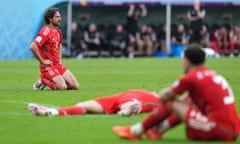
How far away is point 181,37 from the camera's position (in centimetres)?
3944

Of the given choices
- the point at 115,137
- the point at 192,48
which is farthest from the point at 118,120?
the point at 192,48

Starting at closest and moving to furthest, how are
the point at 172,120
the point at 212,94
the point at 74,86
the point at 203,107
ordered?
the point at 212,94, the point at 203,107, the point at 172,120, the point at 74,86

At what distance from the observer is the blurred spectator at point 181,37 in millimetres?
39344

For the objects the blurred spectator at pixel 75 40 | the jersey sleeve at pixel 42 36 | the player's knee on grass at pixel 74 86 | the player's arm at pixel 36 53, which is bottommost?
the blurred spectator at pixel 75 40

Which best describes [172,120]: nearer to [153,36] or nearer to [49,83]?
[49,83]

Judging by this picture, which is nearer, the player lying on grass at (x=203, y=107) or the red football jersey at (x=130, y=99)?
the player lying on grass at (x=203, y=107)

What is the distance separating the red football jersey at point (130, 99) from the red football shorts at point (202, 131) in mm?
2572

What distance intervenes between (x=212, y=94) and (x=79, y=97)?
715cm

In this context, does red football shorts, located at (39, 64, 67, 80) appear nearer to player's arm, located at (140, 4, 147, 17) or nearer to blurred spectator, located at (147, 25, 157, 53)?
player's arm, located at (140, 4, 147, 17)

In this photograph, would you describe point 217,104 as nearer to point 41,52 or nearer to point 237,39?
point 41,52

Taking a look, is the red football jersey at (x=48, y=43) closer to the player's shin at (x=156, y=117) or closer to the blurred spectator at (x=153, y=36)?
the player's shin at (x=156, y=117)

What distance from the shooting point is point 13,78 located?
77.0ft

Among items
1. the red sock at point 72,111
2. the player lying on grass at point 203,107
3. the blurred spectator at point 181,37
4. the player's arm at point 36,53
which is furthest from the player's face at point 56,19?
the blurred spectator at point 181,37

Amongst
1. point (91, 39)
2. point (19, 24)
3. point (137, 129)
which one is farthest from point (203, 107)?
point (19, 24)
